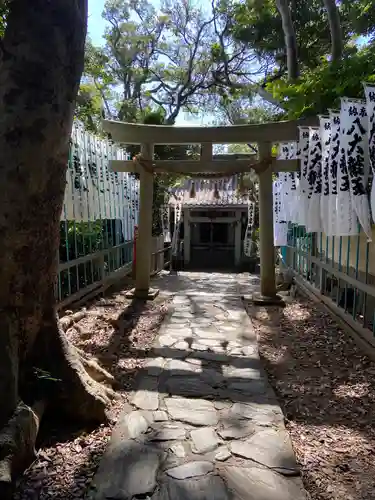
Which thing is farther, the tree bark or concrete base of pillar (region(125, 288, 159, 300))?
the tree bark

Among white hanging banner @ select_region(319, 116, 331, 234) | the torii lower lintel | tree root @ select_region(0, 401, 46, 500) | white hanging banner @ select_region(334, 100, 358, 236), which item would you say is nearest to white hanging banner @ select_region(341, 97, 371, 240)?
white hanging banner @ select_region(334, 100, 358, 236)

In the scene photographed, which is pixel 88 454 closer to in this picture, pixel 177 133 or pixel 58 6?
pixel 58 6

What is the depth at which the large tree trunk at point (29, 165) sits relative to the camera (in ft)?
9.72

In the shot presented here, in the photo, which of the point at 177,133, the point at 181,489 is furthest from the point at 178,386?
the point at 177,133

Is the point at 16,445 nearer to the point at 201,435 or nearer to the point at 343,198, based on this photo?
the point at 201,435

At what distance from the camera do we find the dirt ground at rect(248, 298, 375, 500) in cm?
308

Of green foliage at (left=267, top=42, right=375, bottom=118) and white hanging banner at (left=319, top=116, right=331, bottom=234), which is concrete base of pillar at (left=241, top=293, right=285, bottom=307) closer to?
white hanging banner at (left=319, top=116, right=331, bottom=234)

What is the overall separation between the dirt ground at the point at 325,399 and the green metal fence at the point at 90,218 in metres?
3.54

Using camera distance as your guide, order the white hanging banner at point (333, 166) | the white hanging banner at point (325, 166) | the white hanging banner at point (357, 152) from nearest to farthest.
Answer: the white hanging banner at point (357, 152), the white hanging banner at point (333, 166), the white hanging banner at point (325, 166)

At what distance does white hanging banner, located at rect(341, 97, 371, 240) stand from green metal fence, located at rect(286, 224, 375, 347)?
0.73m

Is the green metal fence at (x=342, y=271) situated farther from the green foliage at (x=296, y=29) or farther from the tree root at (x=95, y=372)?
the green foliage at (x=296, y=29)

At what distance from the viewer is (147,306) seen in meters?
8.73

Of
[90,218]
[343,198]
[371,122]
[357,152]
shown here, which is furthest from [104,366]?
[371,122]

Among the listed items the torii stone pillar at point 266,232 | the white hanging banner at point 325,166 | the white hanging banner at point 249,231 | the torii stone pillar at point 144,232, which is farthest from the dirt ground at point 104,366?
the white hanging banner at point 249,231
